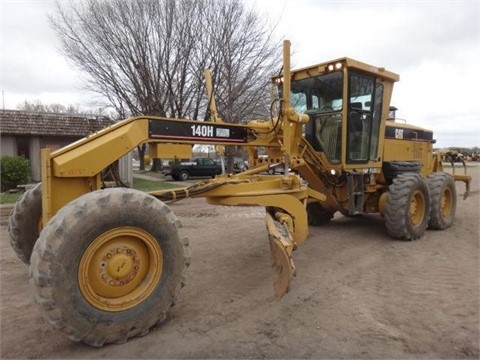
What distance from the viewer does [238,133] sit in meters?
5.35

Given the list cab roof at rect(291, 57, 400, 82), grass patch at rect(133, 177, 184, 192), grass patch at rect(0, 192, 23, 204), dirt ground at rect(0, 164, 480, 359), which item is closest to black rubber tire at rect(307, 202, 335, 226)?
dirt ground at rect(0, 164, 480, 359)

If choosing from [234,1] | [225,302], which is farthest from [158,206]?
[234,1]

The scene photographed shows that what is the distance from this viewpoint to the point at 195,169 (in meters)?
25.8

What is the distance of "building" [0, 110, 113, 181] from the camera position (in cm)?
1991

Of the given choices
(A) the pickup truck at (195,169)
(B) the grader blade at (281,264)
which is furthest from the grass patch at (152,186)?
(B) the grader blade at (281,264)

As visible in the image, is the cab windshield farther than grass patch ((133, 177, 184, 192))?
No

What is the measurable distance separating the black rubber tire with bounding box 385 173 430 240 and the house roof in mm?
15255

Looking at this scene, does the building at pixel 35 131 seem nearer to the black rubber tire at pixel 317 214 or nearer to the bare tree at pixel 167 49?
the bare tree at pixel 167 49

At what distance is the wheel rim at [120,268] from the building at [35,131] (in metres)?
17.0

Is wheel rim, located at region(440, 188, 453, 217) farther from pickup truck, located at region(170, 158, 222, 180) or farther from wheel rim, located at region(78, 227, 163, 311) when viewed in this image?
pickup truck, located at region(170, 158, 222, 180)

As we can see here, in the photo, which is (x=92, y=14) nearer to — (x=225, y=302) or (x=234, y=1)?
(x=234, y=1)

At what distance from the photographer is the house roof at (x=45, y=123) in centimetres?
1995

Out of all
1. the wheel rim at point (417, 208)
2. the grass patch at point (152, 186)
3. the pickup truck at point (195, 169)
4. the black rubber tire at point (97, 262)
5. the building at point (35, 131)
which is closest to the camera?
the black rubber tire at point (97, 262)

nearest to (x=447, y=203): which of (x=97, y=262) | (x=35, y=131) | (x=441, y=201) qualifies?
(x=441, y=201)
